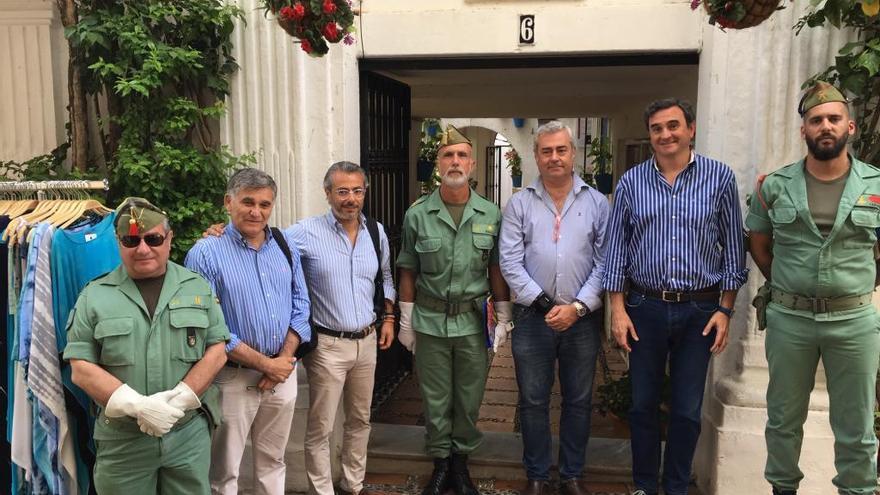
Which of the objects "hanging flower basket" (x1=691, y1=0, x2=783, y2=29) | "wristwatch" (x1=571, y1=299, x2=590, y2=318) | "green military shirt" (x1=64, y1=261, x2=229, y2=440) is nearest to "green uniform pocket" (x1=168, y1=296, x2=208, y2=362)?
"green military shirt" (x1=64, y1=261, x2=229, y2=440)

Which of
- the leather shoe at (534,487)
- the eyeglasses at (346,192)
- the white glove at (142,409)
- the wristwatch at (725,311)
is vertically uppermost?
the eyeglasses at (346,192)

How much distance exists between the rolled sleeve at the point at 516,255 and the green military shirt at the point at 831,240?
114 centimetres

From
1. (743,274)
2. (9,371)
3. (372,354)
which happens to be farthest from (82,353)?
(743,274)

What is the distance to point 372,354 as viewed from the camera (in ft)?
11.7

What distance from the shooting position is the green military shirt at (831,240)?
2748 millimetres

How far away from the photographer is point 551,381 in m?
3.54

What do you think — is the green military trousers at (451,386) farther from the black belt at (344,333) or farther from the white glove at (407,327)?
the black belt at (344,333)

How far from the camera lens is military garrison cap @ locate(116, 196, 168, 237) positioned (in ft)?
8.16

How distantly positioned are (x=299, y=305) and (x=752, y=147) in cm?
250

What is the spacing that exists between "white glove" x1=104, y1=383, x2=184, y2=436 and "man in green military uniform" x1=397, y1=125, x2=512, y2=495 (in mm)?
1461

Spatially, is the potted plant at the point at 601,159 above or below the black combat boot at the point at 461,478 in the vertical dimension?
above

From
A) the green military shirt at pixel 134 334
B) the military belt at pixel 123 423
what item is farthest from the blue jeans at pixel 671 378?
the military belt at pixel 123 423

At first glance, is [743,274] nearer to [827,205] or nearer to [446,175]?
[827,205]

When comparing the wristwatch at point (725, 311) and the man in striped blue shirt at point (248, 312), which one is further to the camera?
the wristwatch at point (725, 311)
